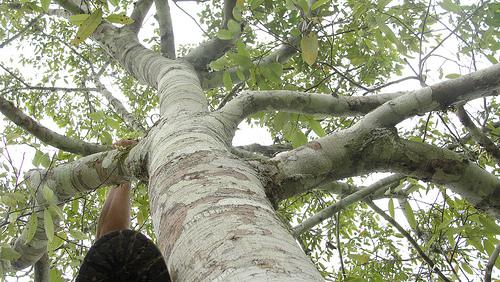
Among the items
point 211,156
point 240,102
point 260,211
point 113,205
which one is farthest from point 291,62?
point 260,211

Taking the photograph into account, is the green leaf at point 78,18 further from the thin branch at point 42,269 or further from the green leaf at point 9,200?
the thin branch at point 42,269

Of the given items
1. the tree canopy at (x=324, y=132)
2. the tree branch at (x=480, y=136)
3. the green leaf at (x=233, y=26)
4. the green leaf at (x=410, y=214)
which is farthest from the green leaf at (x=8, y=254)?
the tree branch at (x=480, y=136)

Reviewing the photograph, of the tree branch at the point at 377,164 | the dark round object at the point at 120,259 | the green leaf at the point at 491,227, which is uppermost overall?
the tree branch at the point at 377,164

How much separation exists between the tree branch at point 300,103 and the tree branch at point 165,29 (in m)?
1.42

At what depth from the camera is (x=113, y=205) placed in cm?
220

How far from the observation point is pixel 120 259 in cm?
101

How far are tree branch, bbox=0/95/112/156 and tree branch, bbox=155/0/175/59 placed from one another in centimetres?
100

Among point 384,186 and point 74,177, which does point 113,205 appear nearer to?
point 74,177

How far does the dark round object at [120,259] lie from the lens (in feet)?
3.25

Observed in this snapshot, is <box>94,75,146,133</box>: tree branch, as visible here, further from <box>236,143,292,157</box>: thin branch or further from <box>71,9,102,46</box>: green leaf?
<box>71,9,102,46</box>: green leaf

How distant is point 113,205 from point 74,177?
515 mm

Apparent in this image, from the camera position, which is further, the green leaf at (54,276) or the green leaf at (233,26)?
the green leaf at (54,276)

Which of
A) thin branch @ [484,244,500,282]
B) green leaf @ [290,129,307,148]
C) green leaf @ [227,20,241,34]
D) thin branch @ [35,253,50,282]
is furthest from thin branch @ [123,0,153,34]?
thin branch @ [484,244,500,282]

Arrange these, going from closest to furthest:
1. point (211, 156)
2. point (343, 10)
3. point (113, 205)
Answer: point (211, 156) < point (113, 205) < point (343, 10)
